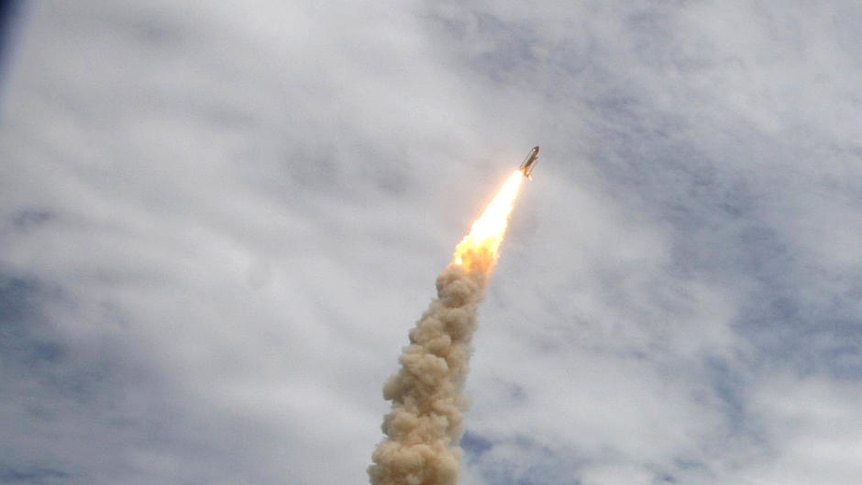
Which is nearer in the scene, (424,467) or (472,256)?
(424,467)

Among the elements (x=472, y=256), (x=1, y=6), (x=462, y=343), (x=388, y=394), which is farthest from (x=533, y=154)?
(x=1, y=6)

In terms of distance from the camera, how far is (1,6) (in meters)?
21.7

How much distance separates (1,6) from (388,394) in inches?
2281

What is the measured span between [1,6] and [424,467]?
56564mm

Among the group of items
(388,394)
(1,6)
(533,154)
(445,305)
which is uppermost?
(533,154)

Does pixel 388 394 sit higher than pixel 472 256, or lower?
lower

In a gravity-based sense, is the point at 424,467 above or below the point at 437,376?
below

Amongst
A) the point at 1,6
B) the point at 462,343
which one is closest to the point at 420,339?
the point at 462,343

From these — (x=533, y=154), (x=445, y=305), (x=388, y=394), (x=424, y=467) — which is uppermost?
(x=533, y=154)

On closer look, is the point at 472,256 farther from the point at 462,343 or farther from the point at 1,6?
the point at 1,6

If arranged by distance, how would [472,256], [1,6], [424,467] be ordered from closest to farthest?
[1,6] < [424,467] < [472,256]

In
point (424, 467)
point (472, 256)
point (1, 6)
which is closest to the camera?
point (1, 6)

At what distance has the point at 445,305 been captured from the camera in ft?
252

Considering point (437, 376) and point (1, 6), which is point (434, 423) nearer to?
point (437, 376)
